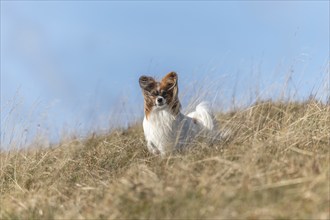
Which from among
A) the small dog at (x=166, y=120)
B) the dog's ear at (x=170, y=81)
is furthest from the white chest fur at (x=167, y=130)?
the dog's ear at (x=170, y=81)

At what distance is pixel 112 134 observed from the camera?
29.8 ft

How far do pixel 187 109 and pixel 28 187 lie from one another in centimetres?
245

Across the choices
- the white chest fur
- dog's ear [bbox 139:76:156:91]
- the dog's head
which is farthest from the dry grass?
dog's ear [bbox 139:76:156:91]

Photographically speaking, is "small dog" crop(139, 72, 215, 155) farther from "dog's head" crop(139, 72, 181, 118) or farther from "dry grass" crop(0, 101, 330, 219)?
"dry grass" crop(0, 101, 330, 219)

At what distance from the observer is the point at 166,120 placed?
5.83 m

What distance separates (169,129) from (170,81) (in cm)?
51

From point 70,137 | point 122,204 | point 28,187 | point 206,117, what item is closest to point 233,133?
point 206,117

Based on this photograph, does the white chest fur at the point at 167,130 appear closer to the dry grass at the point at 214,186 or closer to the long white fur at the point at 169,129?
the long white fur at the point at 169,129

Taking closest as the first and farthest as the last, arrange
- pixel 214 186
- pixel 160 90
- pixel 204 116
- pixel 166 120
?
pixel 214 186
pixel 160 90
pixel 166 120
pixel 204 116

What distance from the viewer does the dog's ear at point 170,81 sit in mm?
5668

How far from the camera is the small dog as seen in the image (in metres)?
5.69

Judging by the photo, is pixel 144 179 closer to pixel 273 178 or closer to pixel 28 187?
pixel 273 178

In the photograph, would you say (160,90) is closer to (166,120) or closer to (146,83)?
(146,83)

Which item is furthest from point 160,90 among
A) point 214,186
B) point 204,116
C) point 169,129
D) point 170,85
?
point 214,186
